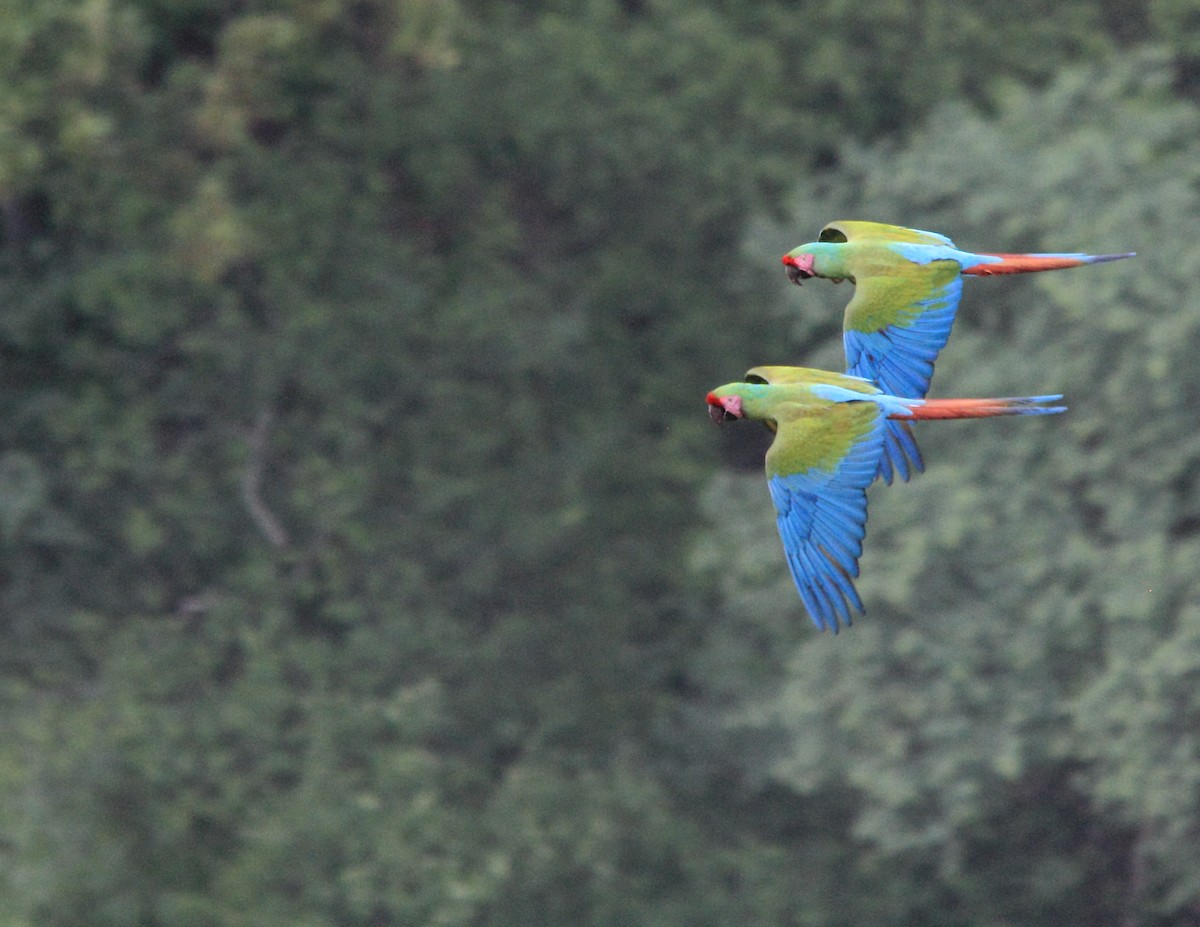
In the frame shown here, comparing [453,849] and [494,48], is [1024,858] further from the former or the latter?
[494,48]

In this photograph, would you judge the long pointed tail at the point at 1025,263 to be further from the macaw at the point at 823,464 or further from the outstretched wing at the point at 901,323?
the macaw at the point at 823,464

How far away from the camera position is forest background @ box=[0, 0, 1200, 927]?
1083 centimetres

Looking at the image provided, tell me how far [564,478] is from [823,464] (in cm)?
732

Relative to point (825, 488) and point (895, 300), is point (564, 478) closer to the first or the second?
point (895, 300)

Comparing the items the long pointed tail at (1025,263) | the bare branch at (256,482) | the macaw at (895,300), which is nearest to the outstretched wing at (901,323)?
the macaw at (895,300)

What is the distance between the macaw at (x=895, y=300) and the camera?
19.4 feet

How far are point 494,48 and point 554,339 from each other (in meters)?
1.75

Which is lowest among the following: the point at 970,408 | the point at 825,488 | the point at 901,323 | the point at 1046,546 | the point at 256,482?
the point at 1046,546

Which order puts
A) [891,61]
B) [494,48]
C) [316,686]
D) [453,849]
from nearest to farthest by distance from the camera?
[453,849]
[316,686]
[494,48]
[891,61]

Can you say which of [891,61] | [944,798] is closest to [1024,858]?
[944,798]

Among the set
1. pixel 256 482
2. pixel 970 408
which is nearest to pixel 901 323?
pixel 970 408

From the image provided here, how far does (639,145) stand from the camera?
1306cm

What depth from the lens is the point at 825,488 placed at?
5527mm

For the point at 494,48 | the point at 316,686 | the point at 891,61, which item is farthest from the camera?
the point at 891,61
